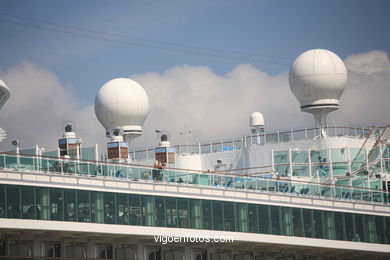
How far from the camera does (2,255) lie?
50625mm

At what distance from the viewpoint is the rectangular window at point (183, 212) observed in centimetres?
5725

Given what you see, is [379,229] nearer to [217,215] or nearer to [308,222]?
[308,222]

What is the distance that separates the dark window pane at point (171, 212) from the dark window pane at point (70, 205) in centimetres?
747

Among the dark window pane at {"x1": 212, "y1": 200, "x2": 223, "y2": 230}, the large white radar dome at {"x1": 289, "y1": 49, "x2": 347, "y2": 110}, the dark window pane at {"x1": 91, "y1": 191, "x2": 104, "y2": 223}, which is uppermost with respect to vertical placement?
the large white radar dome at {"x1": 289, "y1": 49, "x2": 347, "y2": 110}

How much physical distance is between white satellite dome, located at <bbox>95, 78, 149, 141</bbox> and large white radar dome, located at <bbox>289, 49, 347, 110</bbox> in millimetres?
14763

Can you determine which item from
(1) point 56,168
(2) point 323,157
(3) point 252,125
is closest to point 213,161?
(3) point 252,125

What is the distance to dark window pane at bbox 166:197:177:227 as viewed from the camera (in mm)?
56531

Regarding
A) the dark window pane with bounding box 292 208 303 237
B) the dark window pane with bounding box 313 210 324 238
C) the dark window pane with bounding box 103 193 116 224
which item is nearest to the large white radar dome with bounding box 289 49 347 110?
the dark window pane with bounding box 313 210 324 238

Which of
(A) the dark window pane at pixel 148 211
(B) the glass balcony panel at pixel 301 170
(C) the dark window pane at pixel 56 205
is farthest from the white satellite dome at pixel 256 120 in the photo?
(C) the dark window pane at pixel 56 205

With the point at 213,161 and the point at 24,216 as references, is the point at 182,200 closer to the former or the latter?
the point at 24,216

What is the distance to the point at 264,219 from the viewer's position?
6194 cm

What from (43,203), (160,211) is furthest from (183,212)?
(43,203)

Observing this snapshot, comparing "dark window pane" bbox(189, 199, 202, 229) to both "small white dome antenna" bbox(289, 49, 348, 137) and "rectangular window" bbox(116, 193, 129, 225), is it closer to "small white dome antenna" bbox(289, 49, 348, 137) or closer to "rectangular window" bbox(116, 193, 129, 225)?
"rectangular window" bbox(116, 193, 129, 225)

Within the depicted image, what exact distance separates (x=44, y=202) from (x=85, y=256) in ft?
19.7
